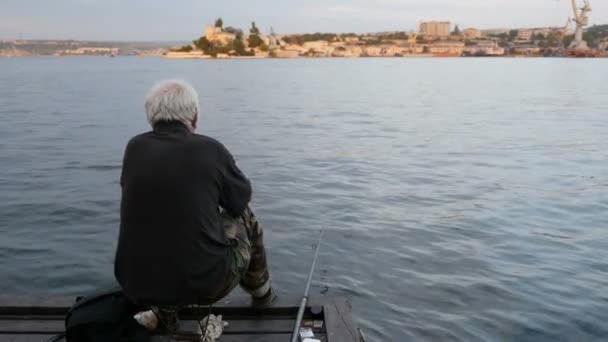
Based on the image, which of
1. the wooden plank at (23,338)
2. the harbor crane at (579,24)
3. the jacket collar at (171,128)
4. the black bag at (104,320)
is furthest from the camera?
the harbor crane at (579,24)

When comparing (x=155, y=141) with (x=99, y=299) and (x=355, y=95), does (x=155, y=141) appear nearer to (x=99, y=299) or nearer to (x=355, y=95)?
(x=99, y=299)

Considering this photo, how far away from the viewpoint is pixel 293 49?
180 m

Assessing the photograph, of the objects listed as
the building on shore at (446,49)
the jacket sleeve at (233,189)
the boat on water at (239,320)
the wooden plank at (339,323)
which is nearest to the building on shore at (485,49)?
the building on shore at (446,49)

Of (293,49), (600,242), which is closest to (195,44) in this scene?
(293,49)

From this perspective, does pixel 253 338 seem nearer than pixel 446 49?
Yes

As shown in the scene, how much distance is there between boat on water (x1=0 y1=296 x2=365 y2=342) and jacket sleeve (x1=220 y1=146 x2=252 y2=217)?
0.83 m

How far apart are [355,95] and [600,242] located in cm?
3038

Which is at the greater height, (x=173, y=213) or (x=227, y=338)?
(x=173, y=213)

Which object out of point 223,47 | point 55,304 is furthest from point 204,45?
point 55,304

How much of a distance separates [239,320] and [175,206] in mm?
1194

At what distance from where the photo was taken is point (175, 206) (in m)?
3.42

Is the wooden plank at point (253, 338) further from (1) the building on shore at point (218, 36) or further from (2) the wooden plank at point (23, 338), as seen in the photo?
(1) the building on shore at point (218, 36)

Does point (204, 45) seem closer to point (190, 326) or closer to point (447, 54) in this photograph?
point (447, 54)

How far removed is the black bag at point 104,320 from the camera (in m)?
3.74
